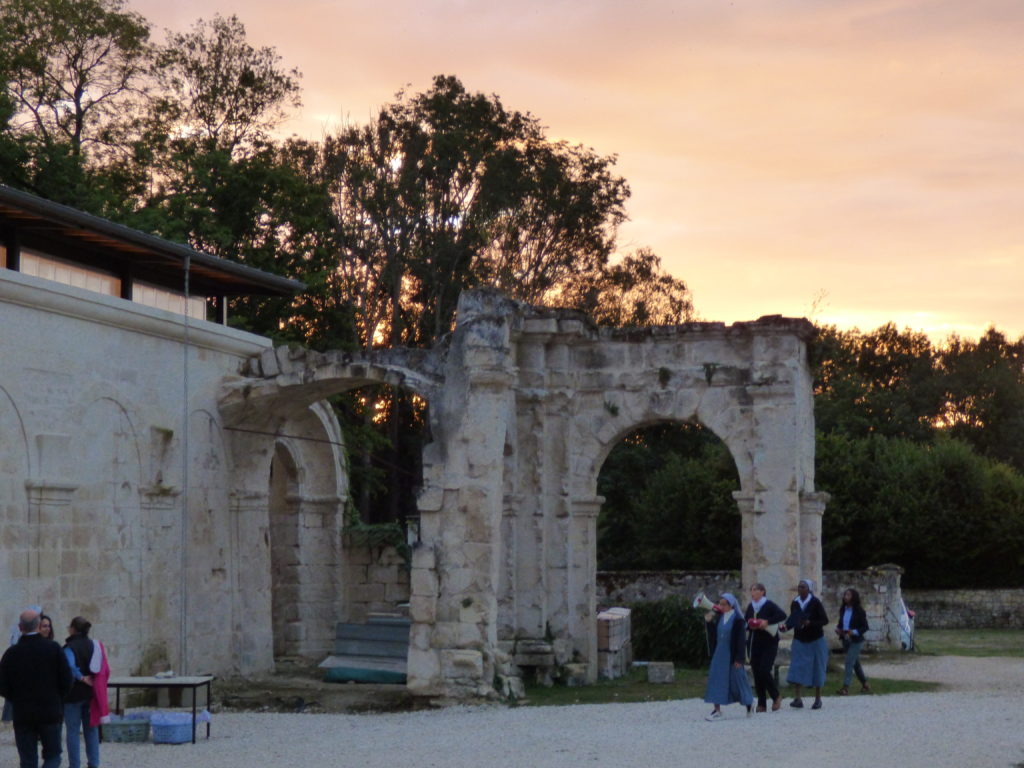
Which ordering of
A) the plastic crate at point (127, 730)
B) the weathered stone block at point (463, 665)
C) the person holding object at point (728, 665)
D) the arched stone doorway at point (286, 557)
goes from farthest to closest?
the arched stone doorway at point (286, 557)
the weathered stone block at point (463, 665)
the person holding object at point (728, 665)
the plastic crate at point (127, 730)

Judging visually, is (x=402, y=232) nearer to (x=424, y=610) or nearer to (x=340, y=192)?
(x=340, y=192)

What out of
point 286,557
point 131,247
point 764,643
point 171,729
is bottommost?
point 171,729

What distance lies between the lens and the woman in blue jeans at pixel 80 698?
1141 centimetres

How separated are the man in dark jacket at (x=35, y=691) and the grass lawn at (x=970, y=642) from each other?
53.3ft

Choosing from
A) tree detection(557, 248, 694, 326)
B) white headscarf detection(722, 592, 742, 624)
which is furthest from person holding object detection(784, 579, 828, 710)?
tree detection(557, 248, 694, 326)

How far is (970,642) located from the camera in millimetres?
27188

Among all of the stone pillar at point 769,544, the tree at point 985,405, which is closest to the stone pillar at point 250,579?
the stone pillar at point 769,544

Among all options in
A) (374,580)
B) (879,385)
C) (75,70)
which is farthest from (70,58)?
(879,385)

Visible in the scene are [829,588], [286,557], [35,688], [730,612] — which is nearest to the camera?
[35,688]

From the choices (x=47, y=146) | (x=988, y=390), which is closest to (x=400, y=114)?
(x=47, y=146)

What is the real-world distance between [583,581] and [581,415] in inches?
82.0

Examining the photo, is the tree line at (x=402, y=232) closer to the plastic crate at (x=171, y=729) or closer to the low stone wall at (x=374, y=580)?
the low stone wall at (x=374, y=580)

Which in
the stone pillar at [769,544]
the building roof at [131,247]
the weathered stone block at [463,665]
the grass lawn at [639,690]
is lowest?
the grass lawn at [639,690]

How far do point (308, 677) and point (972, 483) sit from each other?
2048 centimetres
